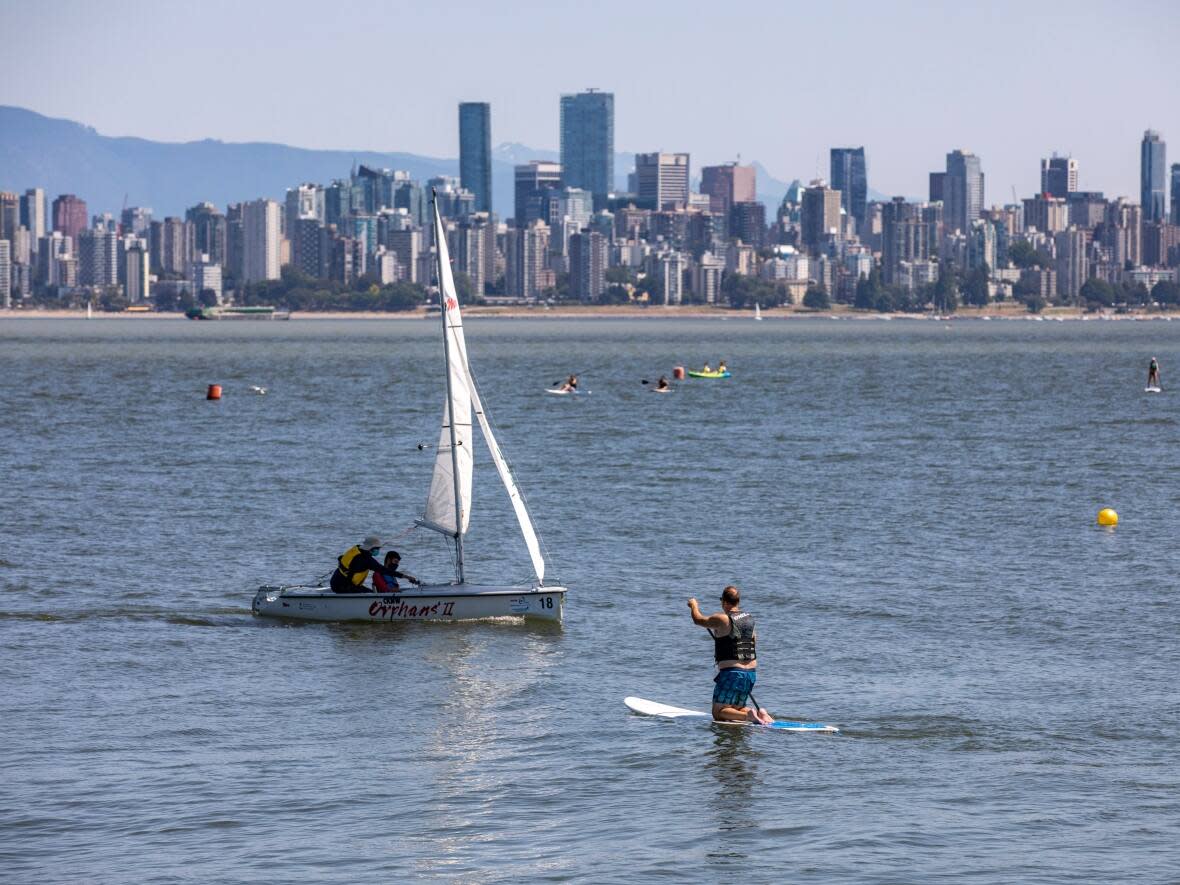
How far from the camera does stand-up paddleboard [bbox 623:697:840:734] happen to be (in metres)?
27.0

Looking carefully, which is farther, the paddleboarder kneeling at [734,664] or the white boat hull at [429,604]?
the white boat hull at [429,604]

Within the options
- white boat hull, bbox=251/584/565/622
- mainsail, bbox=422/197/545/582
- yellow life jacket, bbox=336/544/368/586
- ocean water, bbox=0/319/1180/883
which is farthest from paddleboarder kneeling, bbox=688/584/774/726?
yellow life jacket, bbox=336/544/368/586

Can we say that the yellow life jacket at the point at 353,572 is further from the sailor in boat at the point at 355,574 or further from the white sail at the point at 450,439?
the white sail at the point at 450,439

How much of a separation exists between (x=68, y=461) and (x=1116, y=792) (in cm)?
5293

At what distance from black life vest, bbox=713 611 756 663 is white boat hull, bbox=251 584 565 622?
319 inches

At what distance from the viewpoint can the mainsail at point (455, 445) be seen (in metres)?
36.0

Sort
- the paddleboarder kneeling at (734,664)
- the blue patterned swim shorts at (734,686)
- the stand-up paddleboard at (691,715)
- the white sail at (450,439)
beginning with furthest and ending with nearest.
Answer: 1. the white sail at (450,439)
2. the blue patterned swim shorts at (734,686)
3. the stand-up paddleboard at (691,715)
4. the paddleboarder kneeling at (734,664)

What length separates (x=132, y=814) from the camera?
76.2 feet

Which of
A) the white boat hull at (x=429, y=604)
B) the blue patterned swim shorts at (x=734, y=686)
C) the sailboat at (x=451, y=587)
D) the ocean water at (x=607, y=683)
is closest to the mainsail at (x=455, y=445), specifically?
the sailboat at (x=451, y=587)

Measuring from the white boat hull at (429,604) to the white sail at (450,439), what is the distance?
1.83m

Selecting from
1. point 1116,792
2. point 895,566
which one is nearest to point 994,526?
point 895,566

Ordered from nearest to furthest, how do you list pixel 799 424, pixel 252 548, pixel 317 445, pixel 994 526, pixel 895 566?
1. pixel 895 566
2. pixel 252 548
3. pixel 994 526
4. pixel 317 445
5. pixel 799 424

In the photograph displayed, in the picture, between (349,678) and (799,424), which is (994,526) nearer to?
(349,678)

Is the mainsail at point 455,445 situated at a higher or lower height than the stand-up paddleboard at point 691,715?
higher
